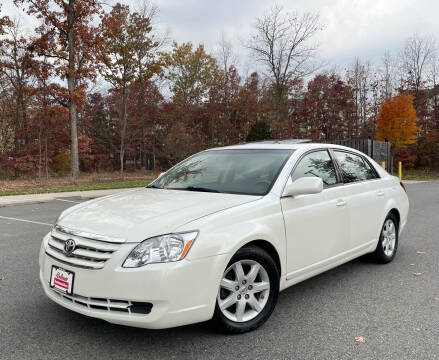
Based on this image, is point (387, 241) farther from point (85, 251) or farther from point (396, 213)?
point (85, 251)

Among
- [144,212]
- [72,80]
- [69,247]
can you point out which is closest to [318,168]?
[144,212]

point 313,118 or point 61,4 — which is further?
point 313,118

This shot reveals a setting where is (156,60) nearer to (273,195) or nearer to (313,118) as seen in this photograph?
(313,118)

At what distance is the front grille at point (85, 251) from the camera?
272cm

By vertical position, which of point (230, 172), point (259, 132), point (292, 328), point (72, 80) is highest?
point (72, 80)

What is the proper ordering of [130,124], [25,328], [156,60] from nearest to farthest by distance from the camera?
[25,328] → [156,60] → [130,124]

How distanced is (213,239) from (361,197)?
2398 millimetres

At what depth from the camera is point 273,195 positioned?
3.48 meters

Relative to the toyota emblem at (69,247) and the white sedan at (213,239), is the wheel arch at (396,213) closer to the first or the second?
the white sedan at (213,239)

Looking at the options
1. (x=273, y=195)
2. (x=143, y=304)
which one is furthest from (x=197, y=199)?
(x=143, y=304)

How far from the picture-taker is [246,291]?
10.3 feet

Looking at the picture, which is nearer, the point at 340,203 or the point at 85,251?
the point at 85,251

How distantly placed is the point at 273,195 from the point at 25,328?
2.36 metres

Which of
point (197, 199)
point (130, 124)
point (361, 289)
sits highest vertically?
point (130, 124)
